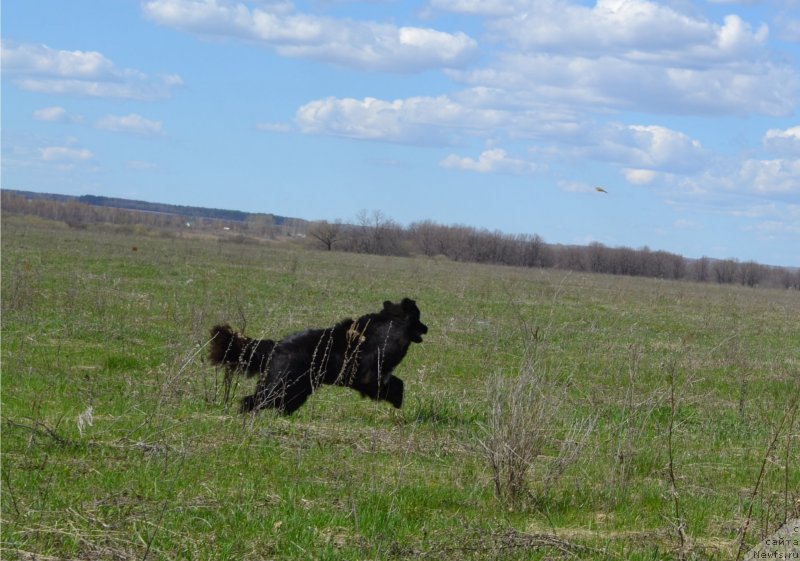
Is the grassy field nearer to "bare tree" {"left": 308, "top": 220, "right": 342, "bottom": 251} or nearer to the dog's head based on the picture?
the dog's head

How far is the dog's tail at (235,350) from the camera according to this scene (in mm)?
9352

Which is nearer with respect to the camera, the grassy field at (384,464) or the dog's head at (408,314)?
the grassy field at (384,464)

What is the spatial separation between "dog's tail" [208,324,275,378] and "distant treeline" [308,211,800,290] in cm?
7901

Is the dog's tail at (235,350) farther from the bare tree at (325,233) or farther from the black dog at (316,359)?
the bare tree at (325,233)

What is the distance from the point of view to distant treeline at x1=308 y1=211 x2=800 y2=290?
92062mm

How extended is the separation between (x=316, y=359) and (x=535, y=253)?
3230 inches

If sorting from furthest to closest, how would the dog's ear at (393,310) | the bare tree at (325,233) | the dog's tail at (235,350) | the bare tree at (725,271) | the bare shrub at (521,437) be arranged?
1. the bare tree at (725,271)
2. the bare tree at (325,233)
3. the dog's ear at (393,310)
4. the dog's tail at (235,350)
5. the bare shrub at (521,437)

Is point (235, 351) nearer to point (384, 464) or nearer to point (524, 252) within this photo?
point (384, 464)

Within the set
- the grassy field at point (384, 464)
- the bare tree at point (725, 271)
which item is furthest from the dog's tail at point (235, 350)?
the bare tree at point (725, 271)

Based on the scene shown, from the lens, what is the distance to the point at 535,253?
9025 centimetres

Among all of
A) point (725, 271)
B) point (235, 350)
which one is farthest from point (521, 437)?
point (725, 271)

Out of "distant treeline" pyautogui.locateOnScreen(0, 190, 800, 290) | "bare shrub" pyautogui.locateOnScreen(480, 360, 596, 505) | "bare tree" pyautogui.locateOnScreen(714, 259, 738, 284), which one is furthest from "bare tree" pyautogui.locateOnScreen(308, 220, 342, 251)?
"bare shrub" pyautogui.locateOnScreen(480, 360, 596, 505)

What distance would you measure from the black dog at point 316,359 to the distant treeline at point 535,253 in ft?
256

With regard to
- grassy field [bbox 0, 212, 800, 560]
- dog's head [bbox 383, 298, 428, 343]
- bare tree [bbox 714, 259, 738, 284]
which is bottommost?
grassy field [bbox 0, 212, 800, 560]
